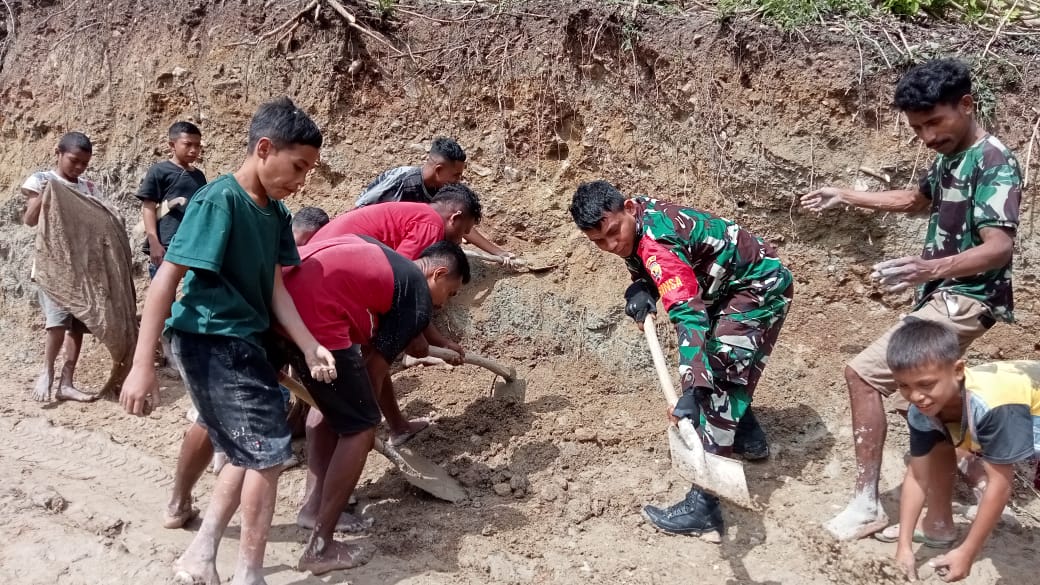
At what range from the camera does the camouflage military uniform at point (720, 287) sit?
3139mm

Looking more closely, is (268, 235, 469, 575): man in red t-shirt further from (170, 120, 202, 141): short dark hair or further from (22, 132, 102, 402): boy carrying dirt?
(22, 132, 102, 402): boy carrying dirt

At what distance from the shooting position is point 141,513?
336 centimetres

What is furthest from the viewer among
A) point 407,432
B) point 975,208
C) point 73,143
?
point 73,143

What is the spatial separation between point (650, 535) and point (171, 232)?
3.48m

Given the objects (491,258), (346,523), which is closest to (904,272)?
(346,523)

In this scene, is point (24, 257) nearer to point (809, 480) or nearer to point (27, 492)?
point (27, 492)

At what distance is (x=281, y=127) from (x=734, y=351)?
2064 mm

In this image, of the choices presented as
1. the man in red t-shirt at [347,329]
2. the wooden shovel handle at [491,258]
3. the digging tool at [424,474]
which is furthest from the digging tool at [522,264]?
the man in red t-shirt at [347,329]

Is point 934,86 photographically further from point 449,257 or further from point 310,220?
point 310,220

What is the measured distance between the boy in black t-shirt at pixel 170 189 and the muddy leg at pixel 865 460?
13.0 ft

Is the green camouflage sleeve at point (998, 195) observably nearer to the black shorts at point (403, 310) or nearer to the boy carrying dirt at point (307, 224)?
the black shorts at point (403, 310)

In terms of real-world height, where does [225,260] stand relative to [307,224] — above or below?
above

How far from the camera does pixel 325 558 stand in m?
2.99

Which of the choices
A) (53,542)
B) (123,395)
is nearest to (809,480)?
(123,395)
